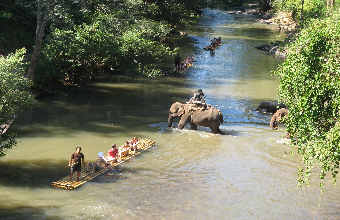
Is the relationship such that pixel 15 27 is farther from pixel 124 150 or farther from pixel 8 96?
pixel 124 150

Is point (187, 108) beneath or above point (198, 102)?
beneath

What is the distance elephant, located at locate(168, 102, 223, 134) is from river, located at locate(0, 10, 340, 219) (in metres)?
0.50

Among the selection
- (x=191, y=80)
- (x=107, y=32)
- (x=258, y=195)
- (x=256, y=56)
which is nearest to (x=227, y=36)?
(x=256, y=56)

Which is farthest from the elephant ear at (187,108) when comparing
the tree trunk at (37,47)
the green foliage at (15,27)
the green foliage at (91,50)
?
the green foliage at (15,27)

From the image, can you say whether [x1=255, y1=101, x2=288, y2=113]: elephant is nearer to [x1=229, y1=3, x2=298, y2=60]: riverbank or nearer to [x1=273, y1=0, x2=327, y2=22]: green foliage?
[x1=229, y1=3, x2=298, y2=60]: riverbank

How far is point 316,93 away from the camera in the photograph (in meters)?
10.2

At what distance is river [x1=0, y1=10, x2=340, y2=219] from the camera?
13.2 meters

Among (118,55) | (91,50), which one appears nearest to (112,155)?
(91,50)

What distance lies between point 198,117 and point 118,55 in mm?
8620

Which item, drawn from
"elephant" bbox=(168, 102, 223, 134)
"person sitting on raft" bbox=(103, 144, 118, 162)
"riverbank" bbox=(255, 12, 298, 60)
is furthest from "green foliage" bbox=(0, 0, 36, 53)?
"riverbank" bbox=(255, 12, 298, 60)

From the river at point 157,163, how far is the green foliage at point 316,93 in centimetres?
332

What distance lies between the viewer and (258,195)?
14.4m

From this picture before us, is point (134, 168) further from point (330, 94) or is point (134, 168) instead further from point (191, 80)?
point (191, 80)

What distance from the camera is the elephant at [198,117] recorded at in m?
20.8
